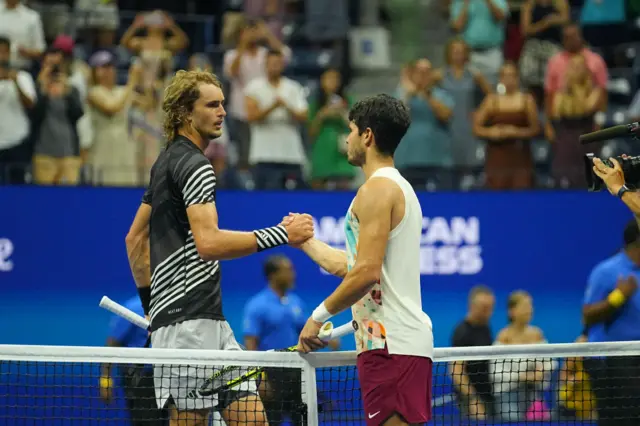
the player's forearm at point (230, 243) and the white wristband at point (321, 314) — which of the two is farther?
the player's forearm at point (230, 243)

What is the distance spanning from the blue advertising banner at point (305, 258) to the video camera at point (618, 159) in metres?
5.59

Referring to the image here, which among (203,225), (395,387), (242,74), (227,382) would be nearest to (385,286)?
(395,387)

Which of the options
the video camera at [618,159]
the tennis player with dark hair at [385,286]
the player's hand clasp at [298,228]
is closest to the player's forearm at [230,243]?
the player's hand clasp at [298,228]

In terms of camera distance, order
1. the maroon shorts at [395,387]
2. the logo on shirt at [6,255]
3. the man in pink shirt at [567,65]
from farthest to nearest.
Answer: the man in pink shirt at [567,65] → the logo on shirt at [6,255] → the maroon shorts at [395,387]

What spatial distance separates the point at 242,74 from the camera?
12273mm

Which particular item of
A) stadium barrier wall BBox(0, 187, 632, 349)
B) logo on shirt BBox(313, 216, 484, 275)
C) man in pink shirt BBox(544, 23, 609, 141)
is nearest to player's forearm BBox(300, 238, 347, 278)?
→ stadium barrier wall BBox(0, 187, 632, 349)

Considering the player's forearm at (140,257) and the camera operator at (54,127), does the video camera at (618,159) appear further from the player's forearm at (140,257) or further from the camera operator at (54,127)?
the camera operator at (54,127)

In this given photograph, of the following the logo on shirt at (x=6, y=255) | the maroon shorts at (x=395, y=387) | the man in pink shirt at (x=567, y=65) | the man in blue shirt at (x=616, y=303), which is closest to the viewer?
the maroon shorts at (x=395, y=387)

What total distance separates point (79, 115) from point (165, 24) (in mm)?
1825

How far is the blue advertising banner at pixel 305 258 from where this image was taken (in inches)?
442

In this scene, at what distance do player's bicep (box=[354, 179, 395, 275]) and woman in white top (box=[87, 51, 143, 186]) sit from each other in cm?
687

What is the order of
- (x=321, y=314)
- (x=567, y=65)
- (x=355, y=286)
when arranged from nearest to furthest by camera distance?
1. (x=355, y=286)
2. (x=321, y=314)
3. (x=567, y=65)

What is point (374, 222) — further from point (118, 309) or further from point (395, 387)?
point (118, 309)

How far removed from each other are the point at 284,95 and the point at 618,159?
635 centimetres
